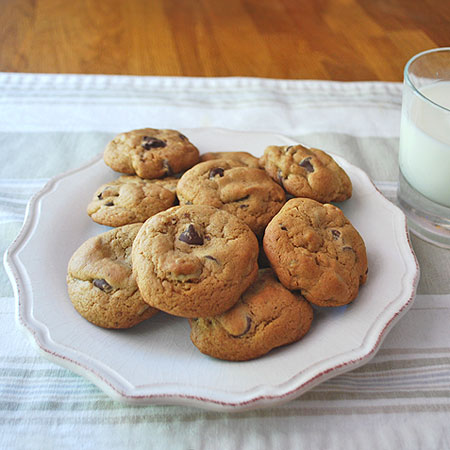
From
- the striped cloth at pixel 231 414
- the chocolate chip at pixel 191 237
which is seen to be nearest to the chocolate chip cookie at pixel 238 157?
the chocolate chip at pixel 191 237

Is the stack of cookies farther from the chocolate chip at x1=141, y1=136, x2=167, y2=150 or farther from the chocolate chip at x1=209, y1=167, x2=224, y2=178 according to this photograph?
the chocolate chip at x1=141, y1=136, x2=167, y2=150

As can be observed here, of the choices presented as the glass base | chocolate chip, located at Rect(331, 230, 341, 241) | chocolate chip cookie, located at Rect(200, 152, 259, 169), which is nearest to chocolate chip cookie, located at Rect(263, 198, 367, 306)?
chocolate chip, located at Rect(331, 230, 341, 241)

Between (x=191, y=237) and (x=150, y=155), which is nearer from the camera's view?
(x=191, y=237)

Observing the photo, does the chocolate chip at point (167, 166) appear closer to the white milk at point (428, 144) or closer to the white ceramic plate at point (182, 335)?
the white ceramic plate at point (182, 335)

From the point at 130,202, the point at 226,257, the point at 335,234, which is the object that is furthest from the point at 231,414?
the point at 130,202

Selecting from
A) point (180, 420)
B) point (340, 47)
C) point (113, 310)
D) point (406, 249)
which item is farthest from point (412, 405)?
point (340, 47)

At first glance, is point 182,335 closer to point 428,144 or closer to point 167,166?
point 167,166
